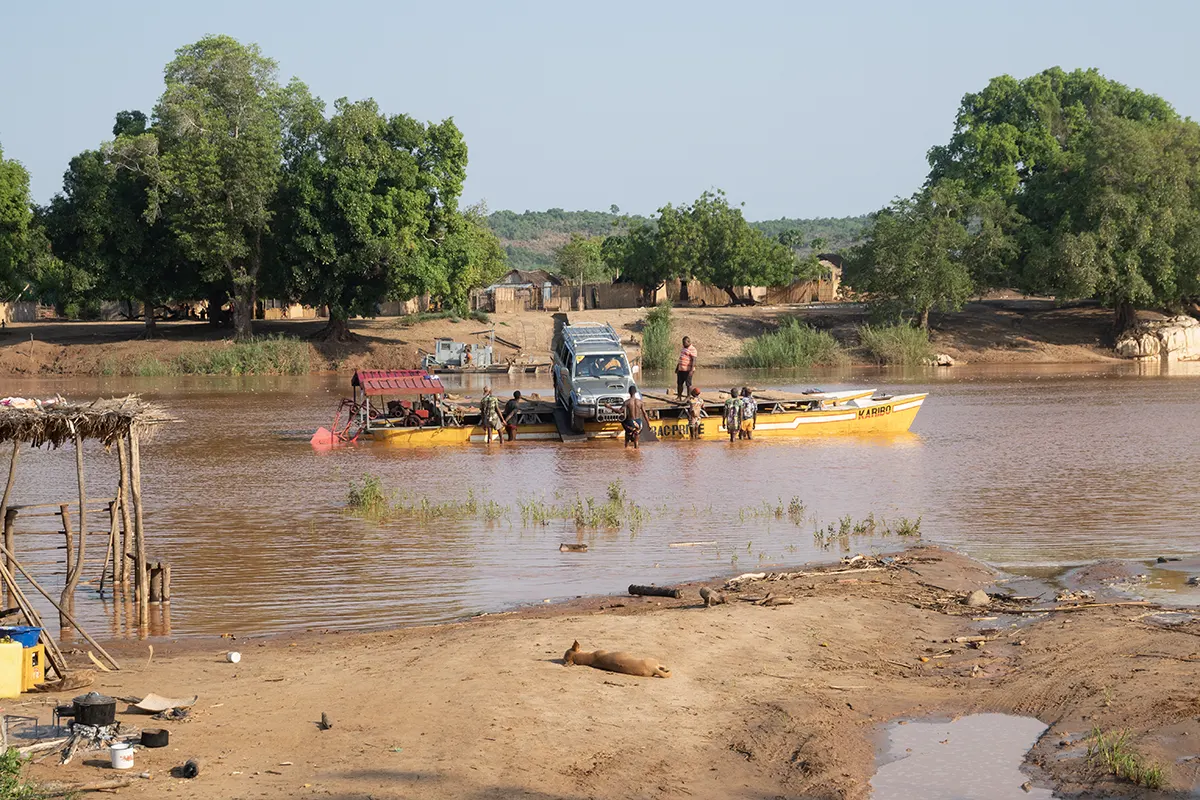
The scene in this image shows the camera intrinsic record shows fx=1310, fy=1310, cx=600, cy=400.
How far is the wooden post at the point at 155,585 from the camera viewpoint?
1436 centimetres

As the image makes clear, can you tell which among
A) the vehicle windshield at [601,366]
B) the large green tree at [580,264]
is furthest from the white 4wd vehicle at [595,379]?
the large green tree at [580,264]

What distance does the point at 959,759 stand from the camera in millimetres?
9281

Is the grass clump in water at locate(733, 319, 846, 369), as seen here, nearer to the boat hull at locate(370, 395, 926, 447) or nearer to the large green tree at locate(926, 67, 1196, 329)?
the large green tree at locate(926, 67, 1196, 329)

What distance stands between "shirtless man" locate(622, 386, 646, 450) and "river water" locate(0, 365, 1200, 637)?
0.58 meters

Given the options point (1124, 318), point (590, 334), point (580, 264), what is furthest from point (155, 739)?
point (580, 264)

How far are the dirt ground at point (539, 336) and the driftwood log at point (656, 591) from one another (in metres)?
44.0

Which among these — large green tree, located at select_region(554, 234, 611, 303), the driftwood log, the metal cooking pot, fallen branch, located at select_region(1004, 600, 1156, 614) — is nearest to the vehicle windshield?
the driftwood log

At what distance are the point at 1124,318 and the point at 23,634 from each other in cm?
6133

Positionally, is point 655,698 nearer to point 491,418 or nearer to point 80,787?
point 80,787

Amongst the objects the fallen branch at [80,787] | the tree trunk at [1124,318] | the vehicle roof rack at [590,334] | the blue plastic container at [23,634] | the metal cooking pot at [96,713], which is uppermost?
the tree trunk at [1124,318]

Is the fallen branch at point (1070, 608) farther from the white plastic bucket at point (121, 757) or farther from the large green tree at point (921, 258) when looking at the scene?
the large green tree at point (921, 258)

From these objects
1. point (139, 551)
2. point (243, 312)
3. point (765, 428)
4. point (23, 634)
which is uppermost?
point (243, 312)

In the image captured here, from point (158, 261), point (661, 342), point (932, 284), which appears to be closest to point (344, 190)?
point (158, 261)

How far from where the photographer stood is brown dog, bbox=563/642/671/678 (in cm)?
1046
